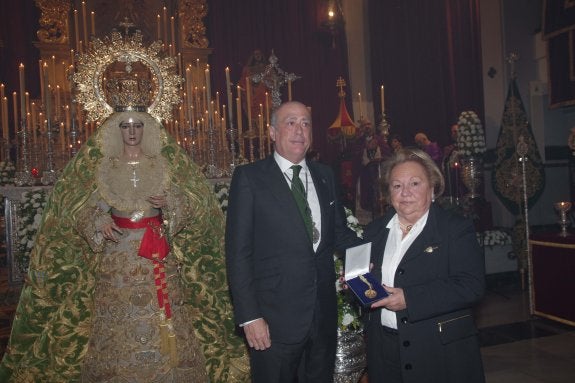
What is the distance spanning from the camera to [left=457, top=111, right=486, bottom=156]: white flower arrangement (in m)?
7.58

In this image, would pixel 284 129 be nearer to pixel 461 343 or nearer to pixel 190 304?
pixel 461 343

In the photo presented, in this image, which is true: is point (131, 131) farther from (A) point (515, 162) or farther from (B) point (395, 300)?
(A) point (515, 162)

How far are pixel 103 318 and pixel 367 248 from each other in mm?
1886

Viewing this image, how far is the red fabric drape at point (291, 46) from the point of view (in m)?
11.7

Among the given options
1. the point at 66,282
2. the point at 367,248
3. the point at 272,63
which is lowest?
the point at 66,282

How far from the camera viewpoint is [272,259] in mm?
2496

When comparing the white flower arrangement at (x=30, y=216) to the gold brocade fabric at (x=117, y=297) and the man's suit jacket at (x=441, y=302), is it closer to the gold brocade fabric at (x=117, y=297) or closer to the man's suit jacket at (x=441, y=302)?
the gold brocade fabric at (x=117, y=297)

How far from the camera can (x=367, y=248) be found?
223cm

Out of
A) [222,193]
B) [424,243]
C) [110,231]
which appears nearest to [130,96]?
[110,231]

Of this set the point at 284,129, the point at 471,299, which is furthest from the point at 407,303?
the point at 284,129

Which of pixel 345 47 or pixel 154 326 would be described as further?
pixel 345 47

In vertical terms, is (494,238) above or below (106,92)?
below

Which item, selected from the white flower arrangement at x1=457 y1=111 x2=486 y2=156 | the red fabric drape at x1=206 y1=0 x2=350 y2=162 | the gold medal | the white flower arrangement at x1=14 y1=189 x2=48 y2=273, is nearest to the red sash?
the gold medal

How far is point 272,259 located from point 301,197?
34 cm
